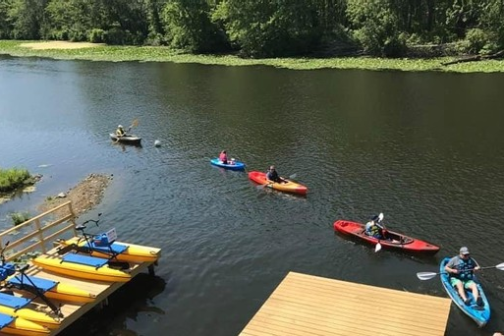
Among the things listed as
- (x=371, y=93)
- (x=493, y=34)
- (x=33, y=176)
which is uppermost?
(x=493, y=34)

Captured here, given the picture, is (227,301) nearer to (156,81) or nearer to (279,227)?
(279,227)

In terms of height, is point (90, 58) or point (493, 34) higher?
point (493, 34)

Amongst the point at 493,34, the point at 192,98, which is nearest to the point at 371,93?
the point at 192,98

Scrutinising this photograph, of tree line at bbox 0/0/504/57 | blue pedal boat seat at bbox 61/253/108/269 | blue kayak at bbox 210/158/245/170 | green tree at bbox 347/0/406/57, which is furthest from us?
green tree at bbox 347/0/406/57

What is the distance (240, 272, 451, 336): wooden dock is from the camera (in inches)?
641

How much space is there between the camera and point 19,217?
94.7 feet

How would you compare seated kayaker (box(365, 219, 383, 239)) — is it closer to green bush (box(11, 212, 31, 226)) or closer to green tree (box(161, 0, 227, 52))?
green bush (box(11, 212, 31, 226))

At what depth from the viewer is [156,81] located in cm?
7000

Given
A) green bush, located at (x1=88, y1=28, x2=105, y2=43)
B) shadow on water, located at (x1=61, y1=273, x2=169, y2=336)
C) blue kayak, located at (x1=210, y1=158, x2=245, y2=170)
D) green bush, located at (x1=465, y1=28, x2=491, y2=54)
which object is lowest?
shadow on water, located at (x1=61, y1=273, x2=169, y2=336)

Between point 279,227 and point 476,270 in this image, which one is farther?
point 279,227

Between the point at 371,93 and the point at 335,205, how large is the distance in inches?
1192

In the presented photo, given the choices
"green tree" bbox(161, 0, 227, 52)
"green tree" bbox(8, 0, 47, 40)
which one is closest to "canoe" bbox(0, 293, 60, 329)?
"green tree" bbox(161, 0, 227, 52)

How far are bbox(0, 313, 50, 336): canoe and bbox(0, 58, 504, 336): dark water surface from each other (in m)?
2.30

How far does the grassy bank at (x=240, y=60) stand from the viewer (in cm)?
6881
